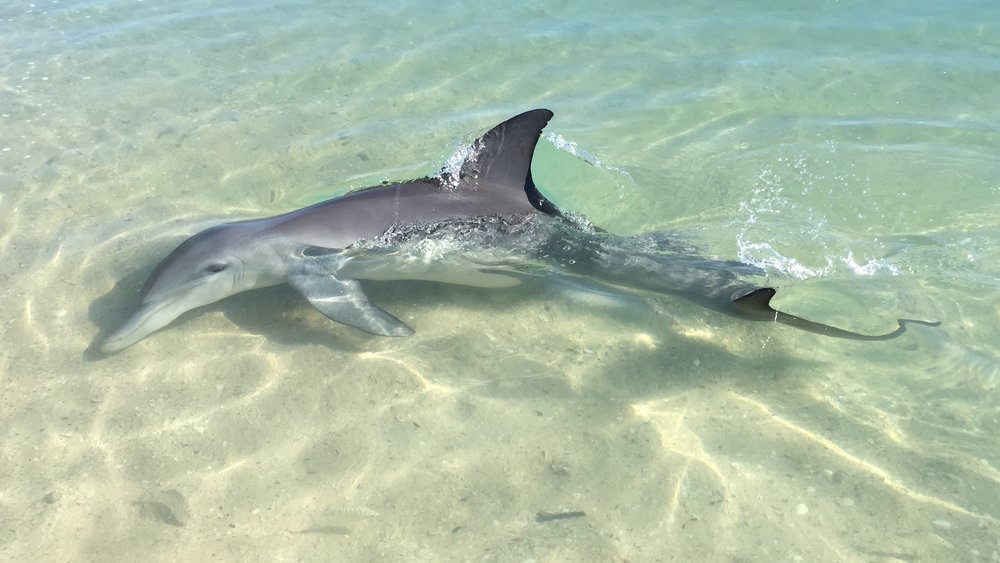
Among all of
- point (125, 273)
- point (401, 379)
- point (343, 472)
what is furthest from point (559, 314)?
point (125, 273)

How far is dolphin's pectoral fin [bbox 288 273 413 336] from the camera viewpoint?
539 centimetres

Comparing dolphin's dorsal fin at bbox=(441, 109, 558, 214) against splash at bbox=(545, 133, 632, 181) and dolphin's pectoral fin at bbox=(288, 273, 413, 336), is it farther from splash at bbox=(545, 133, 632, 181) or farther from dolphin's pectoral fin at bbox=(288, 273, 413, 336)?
splash at bbox=(545, 133, 632, 181)

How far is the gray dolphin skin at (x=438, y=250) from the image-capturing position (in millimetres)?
5734

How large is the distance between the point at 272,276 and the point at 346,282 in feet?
1.98

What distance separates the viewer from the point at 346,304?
557 cm

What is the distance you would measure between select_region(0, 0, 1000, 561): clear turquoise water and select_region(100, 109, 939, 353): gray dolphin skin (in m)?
0.23

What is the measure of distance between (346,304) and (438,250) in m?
0.87

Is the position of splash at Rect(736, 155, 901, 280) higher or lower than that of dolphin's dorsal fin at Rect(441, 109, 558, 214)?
lower

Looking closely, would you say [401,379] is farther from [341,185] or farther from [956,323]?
[956,323]

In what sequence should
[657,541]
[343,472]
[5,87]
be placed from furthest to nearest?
[5,87]
[343,472]
[657,541]

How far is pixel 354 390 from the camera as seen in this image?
5078 mm

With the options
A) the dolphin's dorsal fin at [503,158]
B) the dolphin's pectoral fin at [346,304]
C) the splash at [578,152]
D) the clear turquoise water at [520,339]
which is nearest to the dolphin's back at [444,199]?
the dolphin's dorsal fin at [503,158]

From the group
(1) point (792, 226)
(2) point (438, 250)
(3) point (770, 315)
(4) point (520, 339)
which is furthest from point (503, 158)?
(1) point (792, 226)

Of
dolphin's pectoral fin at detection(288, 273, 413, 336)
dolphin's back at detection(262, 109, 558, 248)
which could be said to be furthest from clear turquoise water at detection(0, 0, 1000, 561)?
dolphin's back at detection(262, 109, 558, 248)
